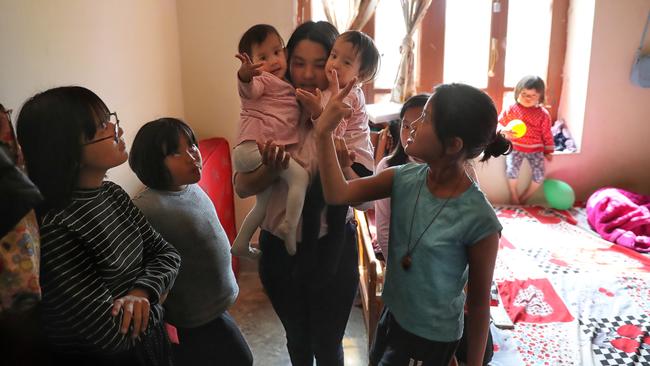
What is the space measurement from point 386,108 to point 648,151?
6.63 feet

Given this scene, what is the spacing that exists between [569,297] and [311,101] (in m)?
1.93

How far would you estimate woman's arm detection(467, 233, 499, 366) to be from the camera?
1.04 m

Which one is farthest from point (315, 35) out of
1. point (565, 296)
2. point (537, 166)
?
point (537, 166)

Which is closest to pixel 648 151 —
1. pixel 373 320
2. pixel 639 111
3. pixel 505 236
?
pixel 639 111

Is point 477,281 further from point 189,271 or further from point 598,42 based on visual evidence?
point 598,42

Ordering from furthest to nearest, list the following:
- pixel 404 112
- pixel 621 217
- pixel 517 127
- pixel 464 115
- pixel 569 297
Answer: pixel 517 127
pixel 621 217
pixel 569 297
pixel 404 112
pixel 464 115

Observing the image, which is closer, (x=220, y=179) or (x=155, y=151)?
(x=155, y=151)

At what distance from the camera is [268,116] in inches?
48.4

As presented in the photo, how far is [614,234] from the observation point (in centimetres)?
307

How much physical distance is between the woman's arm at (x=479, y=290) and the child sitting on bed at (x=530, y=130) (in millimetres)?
2564

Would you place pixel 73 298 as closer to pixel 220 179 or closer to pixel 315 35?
pixel 315 35

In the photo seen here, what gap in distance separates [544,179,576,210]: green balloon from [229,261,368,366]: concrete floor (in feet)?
5.68

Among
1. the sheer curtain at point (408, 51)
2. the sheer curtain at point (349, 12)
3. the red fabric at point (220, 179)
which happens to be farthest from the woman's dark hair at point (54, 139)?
the sheer curtain at point (408, 51)

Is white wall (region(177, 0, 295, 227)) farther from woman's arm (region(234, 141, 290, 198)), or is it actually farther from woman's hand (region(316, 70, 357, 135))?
woman's hand (region(316, 70, 357, 135))
